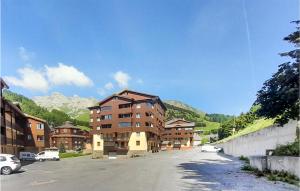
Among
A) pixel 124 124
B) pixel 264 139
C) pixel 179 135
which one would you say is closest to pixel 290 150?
pixel 264 139

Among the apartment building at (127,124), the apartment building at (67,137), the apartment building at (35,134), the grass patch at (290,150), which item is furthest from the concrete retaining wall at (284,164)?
the apartment building at (67,137)

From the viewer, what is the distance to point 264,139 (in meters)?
35.2

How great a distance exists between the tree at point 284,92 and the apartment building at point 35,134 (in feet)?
226

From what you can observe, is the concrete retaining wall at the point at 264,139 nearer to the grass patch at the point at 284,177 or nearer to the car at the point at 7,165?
the grass patch at the point at 284,177

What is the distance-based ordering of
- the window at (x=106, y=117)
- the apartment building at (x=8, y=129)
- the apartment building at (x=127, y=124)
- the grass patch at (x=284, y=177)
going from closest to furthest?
the grass patch at (x=284, y=177) < the apartment building at (x=8, y=129) < the apartment building at (x=127, y=124) < the window at (x=106, y=117)

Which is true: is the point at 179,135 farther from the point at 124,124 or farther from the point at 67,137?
the point at 124,124

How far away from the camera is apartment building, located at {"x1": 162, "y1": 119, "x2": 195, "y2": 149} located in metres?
146

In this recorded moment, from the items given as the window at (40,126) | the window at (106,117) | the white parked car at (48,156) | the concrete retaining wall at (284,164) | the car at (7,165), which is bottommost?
the white parked car at (48,156)

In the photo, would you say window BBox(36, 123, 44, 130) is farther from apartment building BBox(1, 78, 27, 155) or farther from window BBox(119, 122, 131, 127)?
window BBox(119, 122, 131, 127)

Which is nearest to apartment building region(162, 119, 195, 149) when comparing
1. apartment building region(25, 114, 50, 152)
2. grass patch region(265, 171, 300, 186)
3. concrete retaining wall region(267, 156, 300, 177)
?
apartment building region(25, 114, 50, 152)

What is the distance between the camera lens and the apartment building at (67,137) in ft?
468

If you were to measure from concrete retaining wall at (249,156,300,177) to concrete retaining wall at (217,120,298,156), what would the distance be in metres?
2.97

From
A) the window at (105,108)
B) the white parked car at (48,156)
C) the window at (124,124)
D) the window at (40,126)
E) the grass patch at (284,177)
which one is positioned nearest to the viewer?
the grass patch at (284,177)

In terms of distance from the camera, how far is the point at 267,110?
22.2 metres
